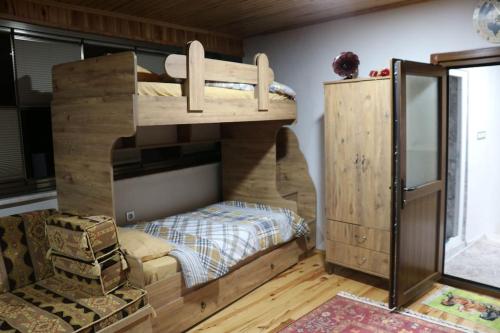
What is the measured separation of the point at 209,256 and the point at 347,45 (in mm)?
2256

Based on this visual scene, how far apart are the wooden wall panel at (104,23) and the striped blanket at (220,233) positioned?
61.2 inches

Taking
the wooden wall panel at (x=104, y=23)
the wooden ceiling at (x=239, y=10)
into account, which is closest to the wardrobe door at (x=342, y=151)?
the wooden ceiling at (x=239, y=10)

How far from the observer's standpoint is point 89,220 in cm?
239

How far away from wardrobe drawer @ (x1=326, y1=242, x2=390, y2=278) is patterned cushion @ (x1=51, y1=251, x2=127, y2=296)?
1826mm

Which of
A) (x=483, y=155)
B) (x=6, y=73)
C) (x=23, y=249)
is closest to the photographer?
(x=23, y=249)

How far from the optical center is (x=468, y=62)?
301 cm

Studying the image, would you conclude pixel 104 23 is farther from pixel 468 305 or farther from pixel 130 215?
pixel 468 305

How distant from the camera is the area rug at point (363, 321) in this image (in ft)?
8.82

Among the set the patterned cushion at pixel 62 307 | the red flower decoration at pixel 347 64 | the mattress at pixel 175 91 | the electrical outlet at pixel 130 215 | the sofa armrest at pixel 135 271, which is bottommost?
the patterned cushion at pixel 62 307

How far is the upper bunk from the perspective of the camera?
2.33m

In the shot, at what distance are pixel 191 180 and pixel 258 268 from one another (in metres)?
1.17

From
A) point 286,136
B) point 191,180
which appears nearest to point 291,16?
point 286,136

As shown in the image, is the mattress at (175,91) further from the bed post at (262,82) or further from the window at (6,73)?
the window at (6,73)

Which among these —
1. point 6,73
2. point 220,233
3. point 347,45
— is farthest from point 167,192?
point 347,45
